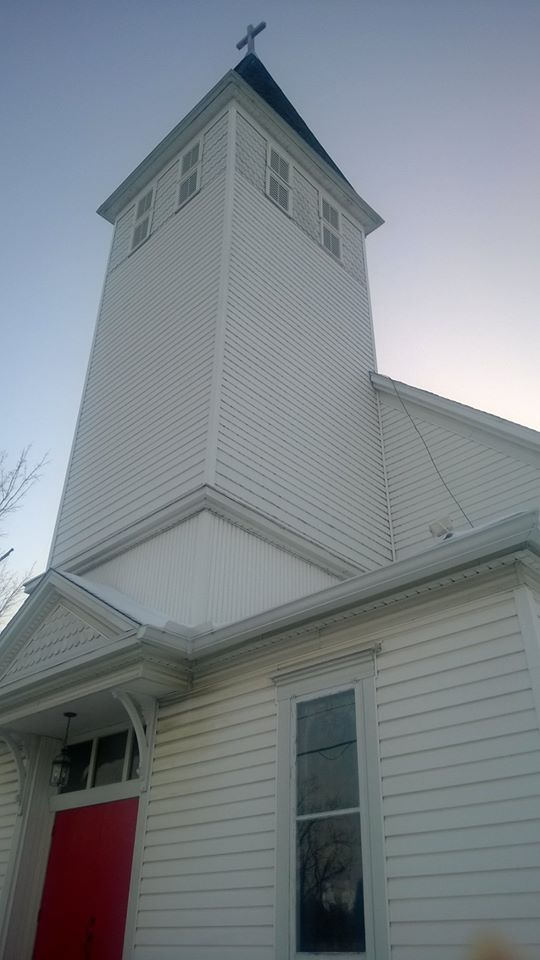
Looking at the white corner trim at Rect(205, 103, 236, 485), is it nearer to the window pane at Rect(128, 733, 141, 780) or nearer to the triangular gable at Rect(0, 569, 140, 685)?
the triangular gable at Rect(0, 569, 140, 685)

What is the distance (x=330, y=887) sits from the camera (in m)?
4.90

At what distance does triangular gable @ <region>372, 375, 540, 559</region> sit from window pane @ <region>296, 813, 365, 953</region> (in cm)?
550

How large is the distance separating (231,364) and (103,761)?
17.2ft

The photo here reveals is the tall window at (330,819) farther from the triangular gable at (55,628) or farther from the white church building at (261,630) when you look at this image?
the triangular gable at (55,628)

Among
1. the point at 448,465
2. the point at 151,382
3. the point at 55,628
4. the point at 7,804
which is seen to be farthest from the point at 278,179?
the point at 7,804

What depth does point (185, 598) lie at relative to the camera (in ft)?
25.2

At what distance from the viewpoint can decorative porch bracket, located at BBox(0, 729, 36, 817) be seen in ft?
25.8

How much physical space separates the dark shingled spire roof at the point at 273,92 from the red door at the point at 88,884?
532 inches

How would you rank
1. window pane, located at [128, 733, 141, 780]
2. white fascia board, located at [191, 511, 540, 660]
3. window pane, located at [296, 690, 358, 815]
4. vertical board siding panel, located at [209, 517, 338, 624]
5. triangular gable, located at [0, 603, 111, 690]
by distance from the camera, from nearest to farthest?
white fascia board, located at [191, 511, 540, 660], window pane, located at [296, 690, 358, 815], triangular gable, located at [0, 603, 111, 690], window pane, located at [128, 733, 141, 780], vertical board siding panel, located at [209, 517, 338, 624]

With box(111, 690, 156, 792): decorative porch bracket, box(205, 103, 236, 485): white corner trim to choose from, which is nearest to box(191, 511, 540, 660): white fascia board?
box(111, 690, 156, 792): decorative porch bracket

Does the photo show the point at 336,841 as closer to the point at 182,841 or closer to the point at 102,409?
the point at 182,841

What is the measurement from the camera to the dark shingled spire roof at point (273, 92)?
15930mm

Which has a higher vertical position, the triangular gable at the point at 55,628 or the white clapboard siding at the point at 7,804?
the triangular gable at the point at 55,628

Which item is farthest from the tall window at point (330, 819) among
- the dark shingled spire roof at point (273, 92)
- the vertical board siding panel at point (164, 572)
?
the dark shingled spire roof at point (273, 92)
